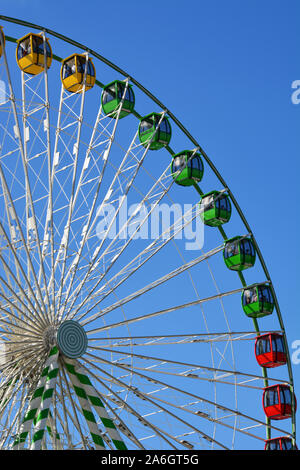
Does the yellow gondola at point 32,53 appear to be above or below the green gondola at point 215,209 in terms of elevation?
above

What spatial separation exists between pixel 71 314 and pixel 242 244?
8.10 meters

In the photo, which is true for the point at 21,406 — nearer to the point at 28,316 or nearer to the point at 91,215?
the point at 28,316

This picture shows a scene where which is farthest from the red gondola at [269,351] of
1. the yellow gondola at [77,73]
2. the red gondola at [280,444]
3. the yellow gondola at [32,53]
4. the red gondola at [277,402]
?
the yellow gondola at [32,53]

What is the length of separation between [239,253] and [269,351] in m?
3.16

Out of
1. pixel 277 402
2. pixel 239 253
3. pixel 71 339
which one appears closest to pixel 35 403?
pixel 71 339

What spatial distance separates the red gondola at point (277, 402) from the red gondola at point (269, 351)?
2.44ft

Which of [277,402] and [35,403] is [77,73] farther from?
[277,402]

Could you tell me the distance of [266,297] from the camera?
30.6 meters

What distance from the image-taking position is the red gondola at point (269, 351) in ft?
98.5

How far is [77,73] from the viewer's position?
2778 centimetres

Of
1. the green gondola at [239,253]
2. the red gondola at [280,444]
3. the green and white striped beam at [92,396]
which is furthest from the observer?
the green gondola at [239,253]

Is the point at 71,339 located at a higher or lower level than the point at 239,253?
lower

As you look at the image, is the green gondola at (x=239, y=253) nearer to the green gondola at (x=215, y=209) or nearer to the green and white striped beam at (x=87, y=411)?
the green gondola at (x=215, y=209)
